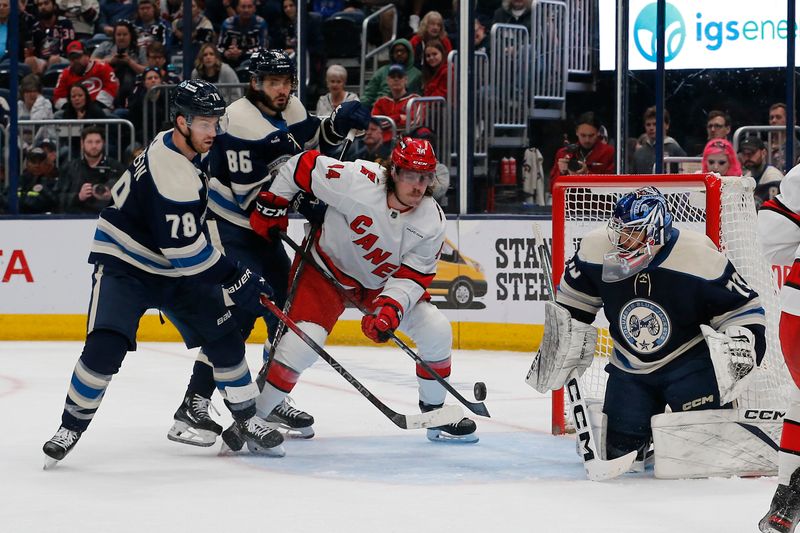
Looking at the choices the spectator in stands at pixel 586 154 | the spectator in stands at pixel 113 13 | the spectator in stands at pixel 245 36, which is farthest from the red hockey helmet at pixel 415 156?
the spectator in stands at pixel 113 13

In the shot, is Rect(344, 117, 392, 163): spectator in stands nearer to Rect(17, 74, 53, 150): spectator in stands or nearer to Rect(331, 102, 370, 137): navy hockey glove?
Rect(17, 74, 53, 150): spectator in stands

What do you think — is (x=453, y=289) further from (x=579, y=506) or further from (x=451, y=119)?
(x=579, y=506)

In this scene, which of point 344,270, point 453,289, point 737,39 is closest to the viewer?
point 344,270

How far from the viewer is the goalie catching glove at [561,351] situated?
11.2ft

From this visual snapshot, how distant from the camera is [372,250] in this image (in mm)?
3869

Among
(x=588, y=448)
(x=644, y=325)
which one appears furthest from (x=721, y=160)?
(x=588, y=448)

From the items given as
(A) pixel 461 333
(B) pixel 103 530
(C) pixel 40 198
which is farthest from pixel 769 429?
(C) pixel 40 198

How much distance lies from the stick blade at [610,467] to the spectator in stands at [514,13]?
4.54 m

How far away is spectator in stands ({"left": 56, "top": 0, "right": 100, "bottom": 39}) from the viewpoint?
901cm

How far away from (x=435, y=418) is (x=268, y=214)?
79 cm

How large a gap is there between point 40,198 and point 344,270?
3.71 m

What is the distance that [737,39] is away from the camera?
25.8ft

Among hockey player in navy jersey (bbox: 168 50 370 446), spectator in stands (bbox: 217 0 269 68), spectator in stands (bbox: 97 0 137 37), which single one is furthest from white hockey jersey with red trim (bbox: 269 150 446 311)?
spectator in stands (bbox: 97 0 137 37)

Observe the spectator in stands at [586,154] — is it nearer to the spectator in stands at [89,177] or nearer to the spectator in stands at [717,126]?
the spectator in stands at [717,126]
